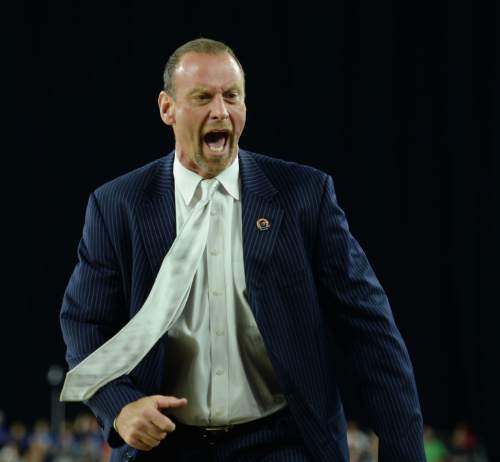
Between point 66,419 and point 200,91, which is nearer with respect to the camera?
point 200,91

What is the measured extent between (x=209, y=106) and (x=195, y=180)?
8.1 inches

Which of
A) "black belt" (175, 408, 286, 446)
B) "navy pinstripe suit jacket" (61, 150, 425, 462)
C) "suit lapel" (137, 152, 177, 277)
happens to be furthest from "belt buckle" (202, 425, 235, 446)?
"suit lapel" (137, 152, 177, 277)

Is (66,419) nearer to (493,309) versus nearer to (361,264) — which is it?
(493,309)

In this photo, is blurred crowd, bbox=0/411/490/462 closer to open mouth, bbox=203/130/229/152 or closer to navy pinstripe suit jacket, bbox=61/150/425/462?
navy pinstripe suit jacket, bbox=61/150/425/462

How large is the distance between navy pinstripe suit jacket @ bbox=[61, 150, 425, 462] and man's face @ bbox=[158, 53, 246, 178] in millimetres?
127

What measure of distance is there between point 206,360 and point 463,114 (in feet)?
45.0

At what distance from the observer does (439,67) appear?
15812mm

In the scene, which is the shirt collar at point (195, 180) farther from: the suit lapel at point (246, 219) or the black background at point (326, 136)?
the black background at point (326, 136)

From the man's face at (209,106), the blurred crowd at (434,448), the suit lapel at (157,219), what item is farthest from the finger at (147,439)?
the blurred crowd at (434,448)

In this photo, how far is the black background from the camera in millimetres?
15438

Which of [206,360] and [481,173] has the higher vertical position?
[206,360]

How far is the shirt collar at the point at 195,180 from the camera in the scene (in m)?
2.64

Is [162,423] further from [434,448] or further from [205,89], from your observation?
[434,448]

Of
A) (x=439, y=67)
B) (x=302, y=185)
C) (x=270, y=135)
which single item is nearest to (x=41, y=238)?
(x=270, y=135)
